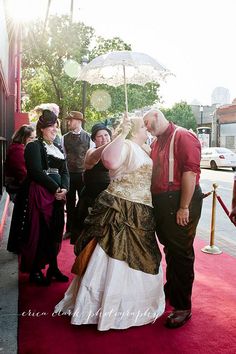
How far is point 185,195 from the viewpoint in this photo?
319cm

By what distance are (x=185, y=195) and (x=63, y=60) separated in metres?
23.6

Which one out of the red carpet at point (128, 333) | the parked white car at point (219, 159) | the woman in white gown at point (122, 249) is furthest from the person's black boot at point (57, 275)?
the parked white car at point (219, 159)

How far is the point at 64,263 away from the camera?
4.87 meters

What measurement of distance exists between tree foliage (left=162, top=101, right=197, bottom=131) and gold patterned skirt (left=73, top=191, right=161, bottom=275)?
5676 centimetres

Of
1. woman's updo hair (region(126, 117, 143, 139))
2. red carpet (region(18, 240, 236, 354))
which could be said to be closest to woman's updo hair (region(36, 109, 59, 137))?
woman's updo hair (region(126, 117, 143, 139))

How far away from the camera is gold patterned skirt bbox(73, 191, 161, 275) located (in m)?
3.15

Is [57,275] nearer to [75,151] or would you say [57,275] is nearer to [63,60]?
[75,151]

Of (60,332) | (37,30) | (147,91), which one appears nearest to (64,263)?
(60,332)

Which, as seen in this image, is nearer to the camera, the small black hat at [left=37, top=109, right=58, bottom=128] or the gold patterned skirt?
the gold patterned skirt

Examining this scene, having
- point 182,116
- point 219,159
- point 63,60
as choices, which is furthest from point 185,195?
point 182,116

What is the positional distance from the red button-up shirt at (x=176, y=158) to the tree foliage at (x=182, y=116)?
56521 mm

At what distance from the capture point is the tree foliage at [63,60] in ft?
79.0

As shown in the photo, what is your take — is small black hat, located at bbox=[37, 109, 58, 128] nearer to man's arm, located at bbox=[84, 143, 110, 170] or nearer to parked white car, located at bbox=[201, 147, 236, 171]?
man's arm, located at bbox=[84, 143, 110, 170]

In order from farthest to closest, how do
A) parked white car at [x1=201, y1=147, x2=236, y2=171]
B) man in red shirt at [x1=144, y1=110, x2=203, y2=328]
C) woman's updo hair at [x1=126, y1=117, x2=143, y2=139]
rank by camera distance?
parked white car at [x1=201, y1=147, x2=236, y2=171] < woman's updo hair at [x1=126, y1=117, x2=143, y2=139] < man in red shirt at [x1=144, y1=110, x2=203, y2=328]
